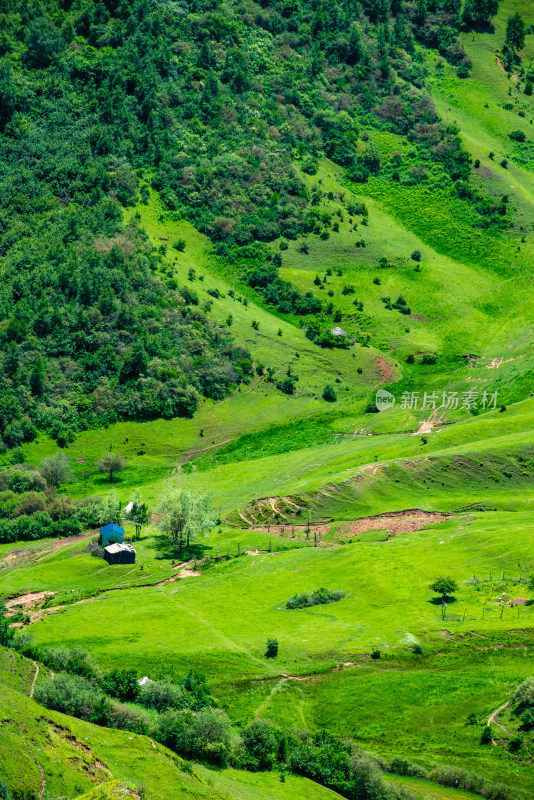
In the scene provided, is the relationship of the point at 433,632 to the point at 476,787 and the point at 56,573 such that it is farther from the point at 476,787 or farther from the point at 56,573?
the point at 56,573

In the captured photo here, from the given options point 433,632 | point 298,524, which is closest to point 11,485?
point 298,524

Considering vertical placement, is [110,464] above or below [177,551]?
below

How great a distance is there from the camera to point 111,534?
145125 mm

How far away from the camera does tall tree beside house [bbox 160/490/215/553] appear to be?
145375 millimetres

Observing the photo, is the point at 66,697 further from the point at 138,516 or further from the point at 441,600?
the point at 138,516

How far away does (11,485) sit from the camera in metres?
172

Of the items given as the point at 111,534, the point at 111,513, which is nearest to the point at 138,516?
the point at 111,513

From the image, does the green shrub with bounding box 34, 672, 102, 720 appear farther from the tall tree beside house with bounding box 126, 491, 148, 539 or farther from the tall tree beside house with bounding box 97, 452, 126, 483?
the tall tree beside house with bounding box 97, 452, 126, 483

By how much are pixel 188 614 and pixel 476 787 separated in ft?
152

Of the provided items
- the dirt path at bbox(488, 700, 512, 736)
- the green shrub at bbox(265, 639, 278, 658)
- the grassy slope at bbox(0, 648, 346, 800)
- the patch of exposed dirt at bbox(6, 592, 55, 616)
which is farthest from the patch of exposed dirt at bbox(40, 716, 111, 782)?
the patch of exposed dirt at bbox(6, 592, 55, 616)

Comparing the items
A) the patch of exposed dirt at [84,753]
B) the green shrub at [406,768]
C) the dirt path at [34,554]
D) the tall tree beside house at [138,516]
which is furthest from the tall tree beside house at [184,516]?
the patch of exposed dirt at [84,753]

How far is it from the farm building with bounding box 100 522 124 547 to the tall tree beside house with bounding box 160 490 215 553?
6490 millimetres

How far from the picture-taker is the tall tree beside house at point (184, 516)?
145375mm

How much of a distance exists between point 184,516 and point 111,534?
1118 cm
